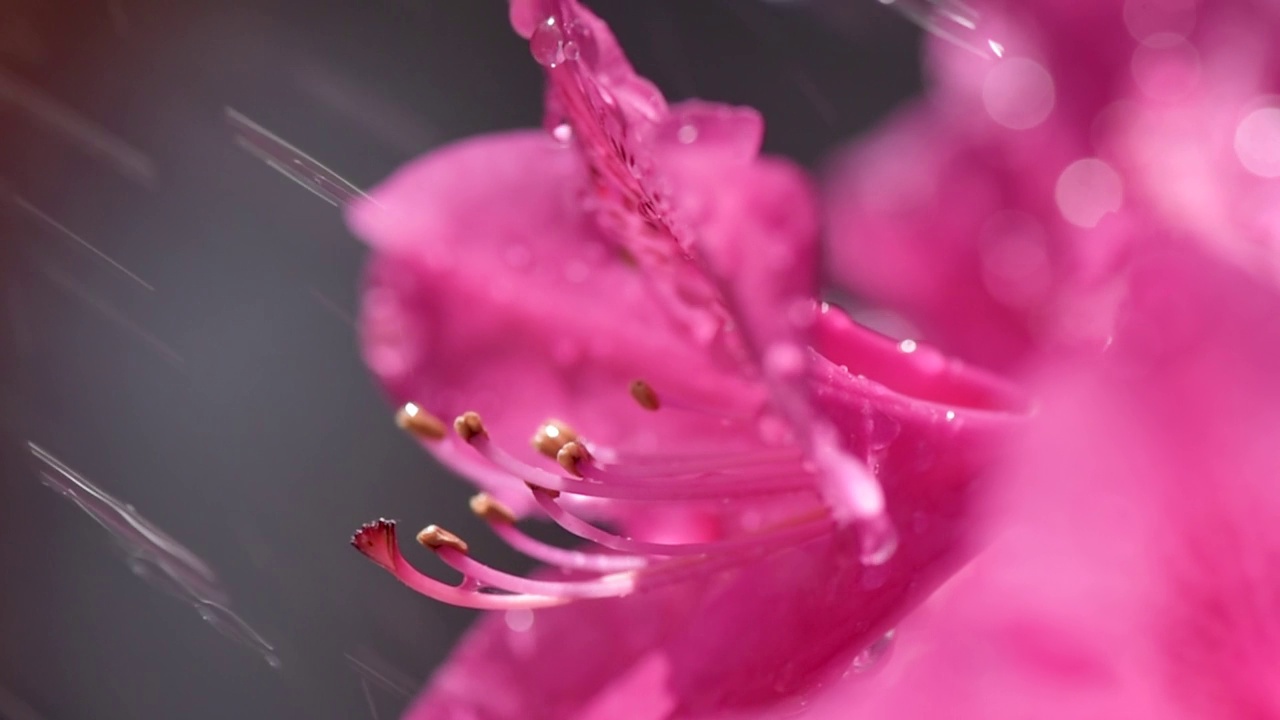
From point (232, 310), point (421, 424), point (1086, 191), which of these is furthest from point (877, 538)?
point (232, 310)

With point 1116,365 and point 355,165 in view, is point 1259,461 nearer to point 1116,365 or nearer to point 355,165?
point 1116,365

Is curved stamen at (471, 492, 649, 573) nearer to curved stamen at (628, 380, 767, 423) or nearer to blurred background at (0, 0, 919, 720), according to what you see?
curved stamen at (628, 380, 767, 423)

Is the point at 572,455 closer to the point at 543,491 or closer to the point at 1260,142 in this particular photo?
the point at 543,491

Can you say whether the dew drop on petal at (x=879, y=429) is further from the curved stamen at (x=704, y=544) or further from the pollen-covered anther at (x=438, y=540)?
the pollen-covered anther at (x=438, y=540)

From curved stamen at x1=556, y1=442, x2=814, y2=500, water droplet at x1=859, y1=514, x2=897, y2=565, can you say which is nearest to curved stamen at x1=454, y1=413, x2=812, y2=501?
curved stamen at x1=556, y1=442, x2=814, y2=500

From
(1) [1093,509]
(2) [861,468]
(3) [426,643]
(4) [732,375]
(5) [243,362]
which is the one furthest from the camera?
(5) [243,362]

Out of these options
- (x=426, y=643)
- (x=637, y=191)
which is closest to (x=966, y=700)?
(x=637, y=191)
